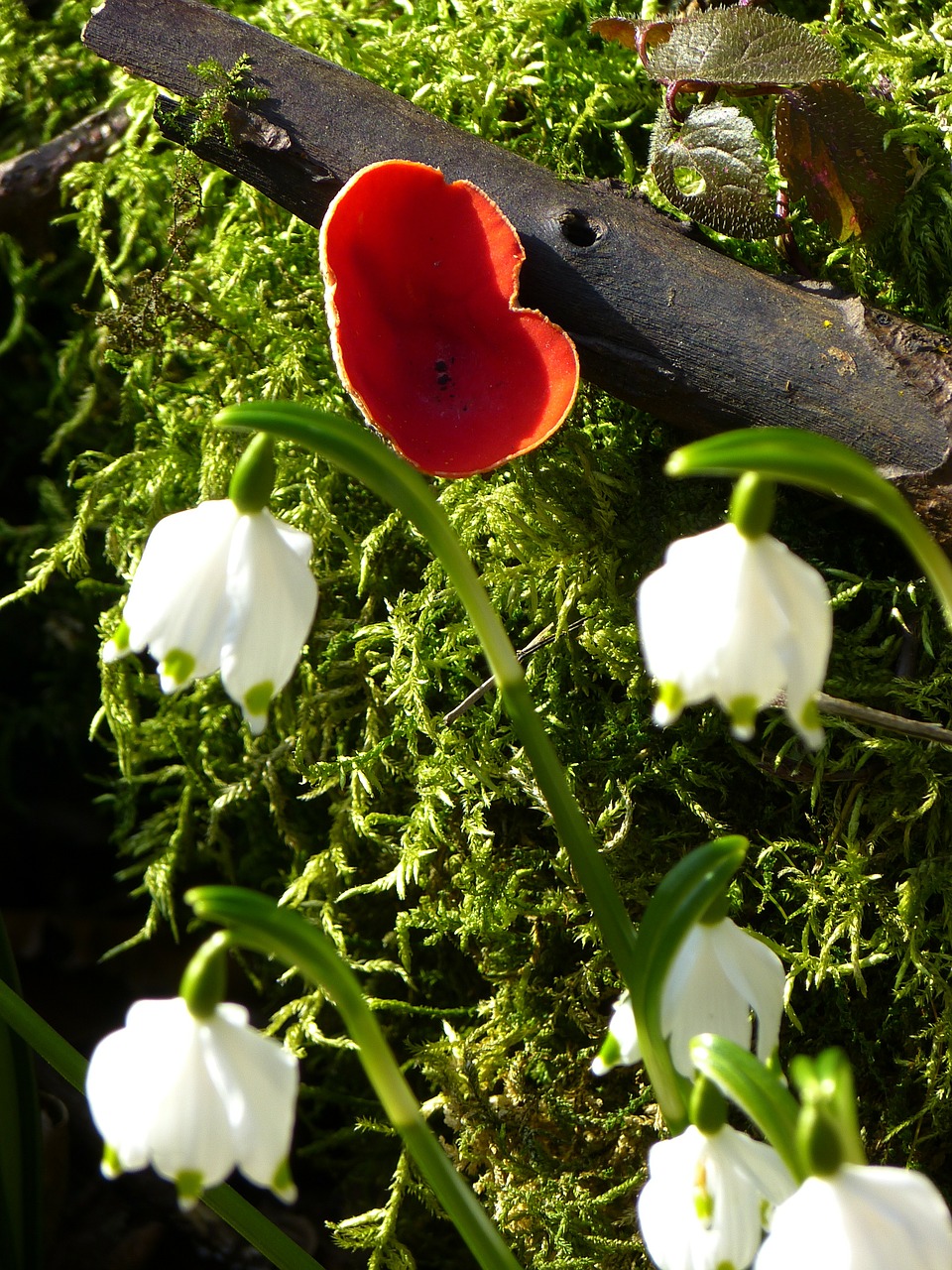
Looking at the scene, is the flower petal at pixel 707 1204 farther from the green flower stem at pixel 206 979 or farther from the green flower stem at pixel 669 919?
the green flower stem at pixel 206 979

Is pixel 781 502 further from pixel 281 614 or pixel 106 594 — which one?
pixel 106 594

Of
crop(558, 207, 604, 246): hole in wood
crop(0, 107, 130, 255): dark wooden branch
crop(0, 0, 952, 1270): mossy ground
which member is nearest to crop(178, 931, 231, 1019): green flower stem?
crop(0, 0, 952, 1270): mossy ground

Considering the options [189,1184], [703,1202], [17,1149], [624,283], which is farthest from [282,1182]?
[624,283]

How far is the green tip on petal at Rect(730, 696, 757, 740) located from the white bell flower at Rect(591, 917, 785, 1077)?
0.14m

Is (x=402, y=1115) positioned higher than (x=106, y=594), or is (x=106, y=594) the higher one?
(x=402, y=1115)

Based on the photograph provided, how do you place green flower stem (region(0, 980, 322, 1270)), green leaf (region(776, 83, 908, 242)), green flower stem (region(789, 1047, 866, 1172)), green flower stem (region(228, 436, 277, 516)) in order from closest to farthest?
1. green flower stem (region(789, 1047, 866, 1172))
2. green flower stem (region(228, 436, 277, 516))
3. green flower stem (region(0, 980, 322, 1270))
4. green leaf (region(776, 83, 908, 242))

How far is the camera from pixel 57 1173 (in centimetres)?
105

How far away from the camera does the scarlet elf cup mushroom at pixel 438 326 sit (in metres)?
0.88

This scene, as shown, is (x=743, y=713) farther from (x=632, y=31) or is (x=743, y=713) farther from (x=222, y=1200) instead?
(x=632, y=31)

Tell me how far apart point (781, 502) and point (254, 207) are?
0.60 metres

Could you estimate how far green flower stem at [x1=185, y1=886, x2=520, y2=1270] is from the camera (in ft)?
1.40

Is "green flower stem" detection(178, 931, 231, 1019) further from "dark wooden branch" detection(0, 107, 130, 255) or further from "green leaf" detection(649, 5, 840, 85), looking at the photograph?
"dark wooden branch" detection(0, 107, 130, 255)

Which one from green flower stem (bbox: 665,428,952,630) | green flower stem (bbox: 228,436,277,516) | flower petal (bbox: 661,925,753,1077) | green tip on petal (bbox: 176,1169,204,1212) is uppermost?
green flower stem (bbox: 665,428,952,630)

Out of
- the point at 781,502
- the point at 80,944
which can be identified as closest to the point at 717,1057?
the point at 781,502
